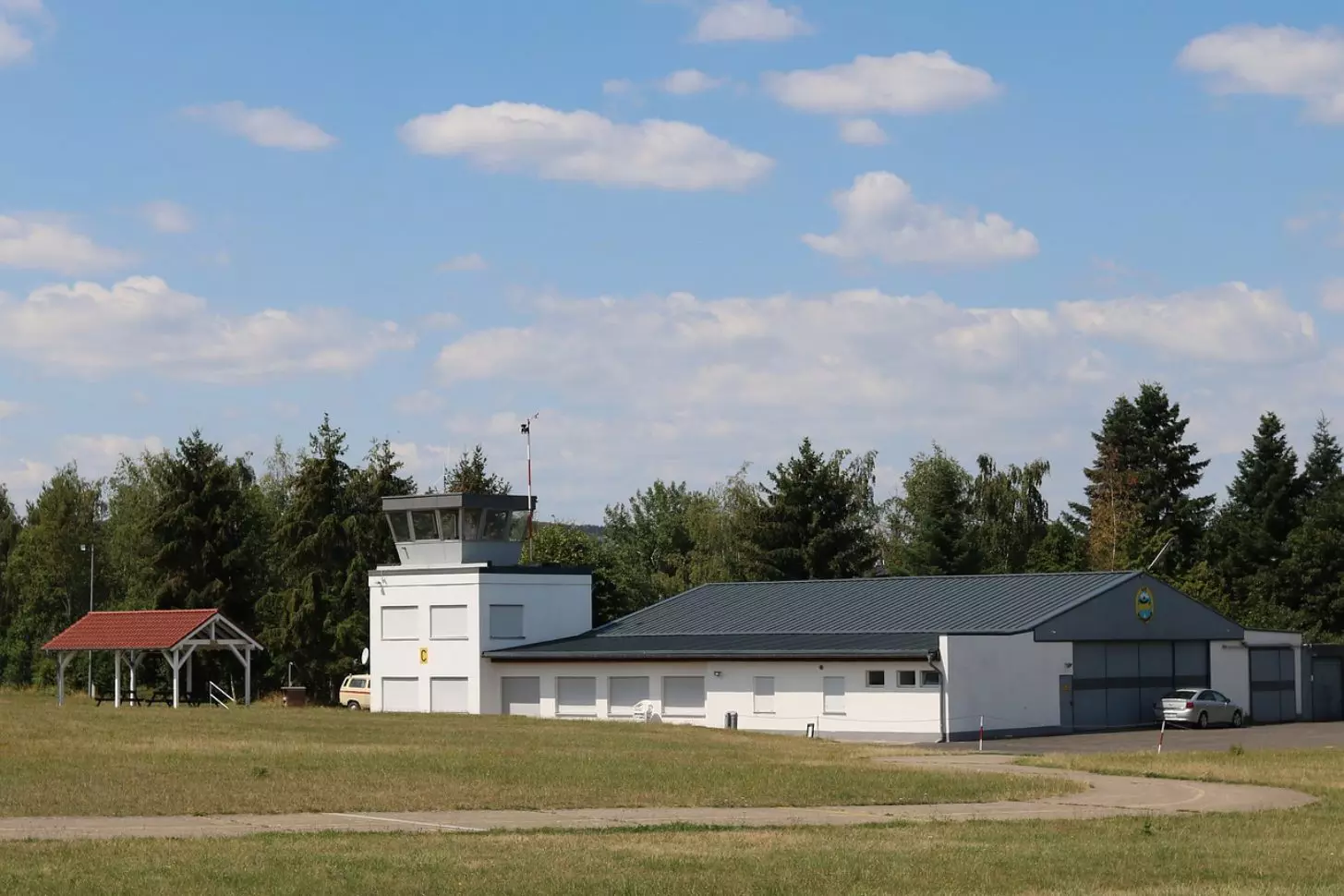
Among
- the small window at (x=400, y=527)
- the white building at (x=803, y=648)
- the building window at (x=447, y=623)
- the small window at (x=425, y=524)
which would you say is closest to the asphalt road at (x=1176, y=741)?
the white building at (x=803, y=648)

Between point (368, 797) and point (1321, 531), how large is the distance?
76.3 metres

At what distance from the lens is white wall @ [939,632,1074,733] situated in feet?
182

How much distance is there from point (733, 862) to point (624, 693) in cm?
4459

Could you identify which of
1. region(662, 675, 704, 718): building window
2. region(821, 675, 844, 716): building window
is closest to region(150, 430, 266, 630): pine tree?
region(662, 675, 704, 718): building window

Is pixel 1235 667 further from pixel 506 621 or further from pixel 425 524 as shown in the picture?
pixel 425 524

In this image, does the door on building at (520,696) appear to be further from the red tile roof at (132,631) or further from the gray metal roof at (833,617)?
the red tile roof at (132,631)

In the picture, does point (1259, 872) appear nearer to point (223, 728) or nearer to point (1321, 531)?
point (223, 728)

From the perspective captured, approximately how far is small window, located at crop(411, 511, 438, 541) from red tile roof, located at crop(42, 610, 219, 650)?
8.39 meters

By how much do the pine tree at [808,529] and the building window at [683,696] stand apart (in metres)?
30.3

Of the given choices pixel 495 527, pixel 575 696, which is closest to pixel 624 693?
pixel 575 696

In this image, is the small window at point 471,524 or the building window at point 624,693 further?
the small window at point 471,524

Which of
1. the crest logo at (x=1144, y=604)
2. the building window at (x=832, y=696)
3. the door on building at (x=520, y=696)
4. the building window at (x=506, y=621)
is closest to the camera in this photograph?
the building window at (x=832, y=696)

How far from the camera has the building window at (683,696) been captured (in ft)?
204

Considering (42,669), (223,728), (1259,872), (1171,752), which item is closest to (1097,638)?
(1171,752)
